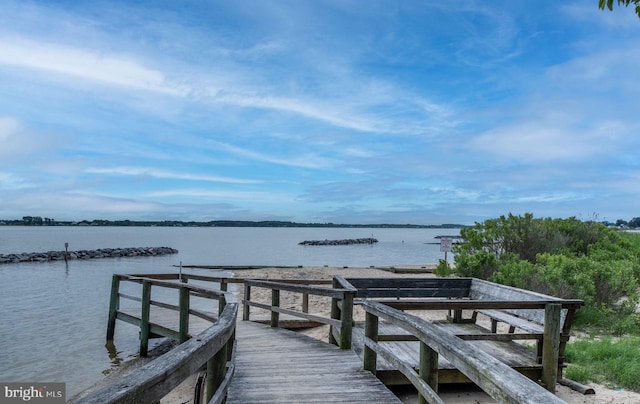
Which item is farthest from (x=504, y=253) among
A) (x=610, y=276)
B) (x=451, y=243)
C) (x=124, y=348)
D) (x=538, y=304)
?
(x=124, y=348)

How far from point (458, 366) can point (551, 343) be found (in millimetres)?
3510

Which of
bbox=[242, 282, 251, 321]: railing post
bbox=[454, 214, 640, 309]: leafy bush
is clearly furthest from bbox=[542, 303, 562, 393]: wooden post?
bbox=[242, 282, 251, 321]: railing post

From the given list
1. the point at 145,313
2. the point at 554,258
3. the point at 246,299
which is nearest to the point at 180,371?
the point at 246,299

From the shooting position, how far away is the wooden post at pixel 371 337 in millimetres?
→ 5258

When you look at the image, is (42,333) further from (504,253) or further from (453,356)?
(504,253)

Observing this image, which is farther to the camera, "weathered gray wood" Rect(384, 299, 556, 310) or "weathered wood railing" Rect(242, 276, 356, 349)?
"weathered wood railing" Rect(242, 276, 356, 349)

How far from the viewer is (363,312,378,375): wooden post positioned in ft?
17.3

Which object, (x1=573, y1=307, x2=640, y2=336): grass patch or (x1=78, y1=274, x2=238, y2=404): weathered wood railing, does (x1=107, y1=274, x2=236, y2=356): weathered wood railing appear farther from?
→ (x1=573, y1=307, x2=640, y2=336): grass patch

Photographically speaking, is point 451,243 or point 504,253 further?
point 451,243

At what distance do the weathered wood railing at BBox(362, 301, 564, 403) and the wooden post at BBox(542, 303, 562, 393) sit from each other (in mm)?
2294

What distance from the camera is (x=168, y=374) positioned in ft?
7.04

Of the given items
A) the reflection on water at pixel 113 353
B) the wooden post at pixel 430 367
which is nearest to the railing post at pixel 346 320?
the wooden post at pixel 430 367

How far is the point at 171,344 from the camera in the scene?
10.9 metres

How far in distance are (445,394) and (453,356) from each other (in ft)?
12.4
